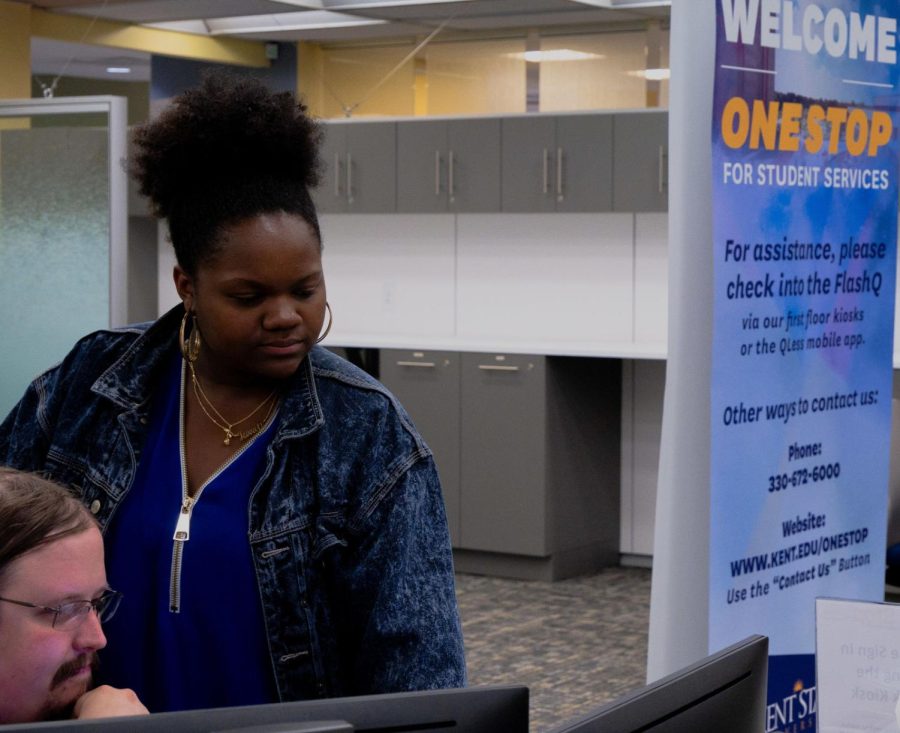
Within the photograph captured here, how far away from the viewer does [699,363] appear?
2.77m

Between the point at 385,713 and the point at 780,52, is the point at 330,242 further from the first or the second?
the point at 385,713

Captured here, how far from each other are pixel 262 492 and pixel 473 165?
577cm

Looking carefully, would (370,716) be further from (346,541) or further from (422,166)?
(422,166)

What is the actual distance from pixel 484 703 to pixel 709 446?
1653 mm

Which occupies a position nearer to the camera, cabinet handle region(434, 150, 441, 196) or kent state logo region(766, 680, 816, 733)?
kent state logo region(766, 680, 816, 733)

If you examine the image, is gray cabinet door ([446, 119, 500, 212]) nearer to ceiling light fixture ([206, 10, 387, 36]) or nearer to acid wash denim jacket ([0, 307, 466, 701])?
ceiling light fixture ([206, 10, 387, 36])

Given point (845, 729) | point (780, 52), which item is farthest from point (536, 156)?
point (845, 729)

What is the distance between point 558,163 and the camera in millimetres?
7227

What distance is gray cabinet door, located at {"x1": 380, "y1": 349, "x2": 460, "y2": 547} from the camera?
7.17 meters

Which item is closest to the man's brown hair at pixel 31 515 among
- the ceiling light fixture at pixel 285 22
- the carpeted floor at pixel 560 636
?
the carpeted floor at pixel 560 636

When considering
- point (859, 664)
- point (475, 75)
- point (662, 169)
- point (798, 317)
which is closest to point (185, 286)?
point (859, 664)

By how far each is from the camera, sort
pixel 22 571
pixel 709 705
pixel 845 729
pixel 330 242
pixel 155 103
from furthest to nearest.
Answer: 1. pixel 155 103
2. pixel 330 242
3. pixel 845 729
4. pixel 22 571
5. pixel 709 705

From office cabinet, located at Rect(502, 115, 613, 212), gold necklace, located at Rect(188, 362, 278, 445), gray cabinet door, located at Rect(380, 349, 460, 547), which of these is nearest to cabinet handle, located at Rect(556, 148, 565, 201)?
Answer: office cabinet, located at Rect(502, 115, 613, 212)

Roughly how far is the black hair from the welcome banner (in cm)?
105
